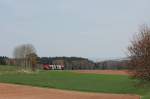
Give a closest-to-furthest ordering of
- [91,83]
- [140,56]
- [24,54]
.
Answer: [140,56], [91,83], [24,54]

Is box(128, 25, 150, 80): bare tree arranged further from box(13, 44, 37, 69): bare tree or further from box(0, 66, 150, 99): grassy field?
box(13, 44, 37, 69): bare tree

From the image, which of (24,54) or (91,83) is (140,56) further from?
(24,54)

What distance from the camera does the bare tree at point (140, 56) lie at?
18188mm

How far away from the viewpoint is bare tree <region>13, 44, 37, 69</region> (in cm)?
8731

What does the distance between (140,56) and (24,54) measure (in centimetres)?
7446

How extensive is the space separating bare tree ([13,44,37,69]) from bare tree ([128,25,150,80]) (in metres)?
67.4

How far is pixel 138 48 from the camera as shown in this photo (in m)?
18.5

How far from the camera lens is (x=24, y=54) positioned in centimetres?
9138

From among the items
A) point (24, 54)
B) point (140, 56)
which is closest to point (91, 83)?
point (140, 56)

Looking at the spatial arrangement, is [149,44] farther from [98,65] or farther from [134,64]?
[98,65]

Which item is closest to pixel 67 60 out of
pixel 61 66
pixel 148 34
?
pixel 61 66

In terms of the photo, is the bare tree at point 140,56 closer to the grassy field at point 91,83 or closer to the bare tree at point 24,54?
the grassy field at point 91,83

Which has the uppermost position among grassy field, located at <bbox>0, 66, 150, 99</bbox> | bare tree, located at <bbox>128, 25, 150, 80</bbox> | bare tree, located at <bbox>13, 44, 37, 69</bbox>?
bare tree, located at <bbox>13, 44, 37, 69</bbox>

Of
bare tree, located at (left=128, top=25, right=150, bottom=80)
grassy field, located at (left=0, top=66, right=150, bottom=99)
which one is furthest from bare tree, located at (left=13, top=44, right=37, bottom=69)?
bare tree, located at (left=128, top=25, right=150, bottom=80)
